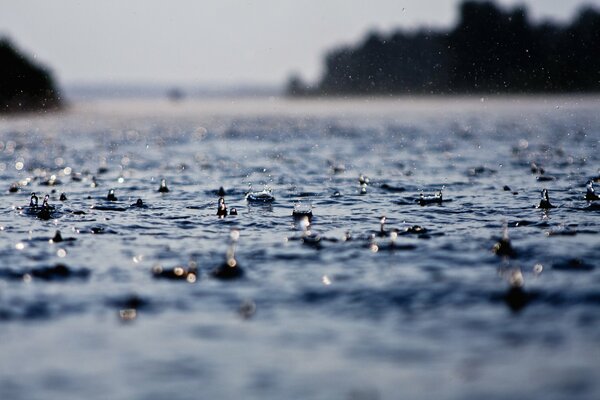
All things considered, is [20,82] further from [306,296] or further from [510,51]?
[510,51]

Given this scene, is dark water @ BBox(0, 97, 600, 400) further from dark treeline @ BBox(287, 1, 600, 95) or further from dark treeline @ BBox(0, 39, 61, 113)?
dark treeline @ BBox(287, 1, 600, 95)

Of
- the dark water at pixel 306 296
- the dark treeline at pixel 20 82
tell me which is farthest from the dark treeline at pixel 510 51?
the dark water at pixel 306 296

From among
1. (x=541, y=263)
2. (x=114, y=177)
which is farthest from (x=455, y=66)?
(x=541, y=263)

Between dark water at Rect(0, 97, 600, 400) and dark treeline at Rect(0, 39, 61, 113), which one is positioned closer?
dark water at Rect(0, 97, 600, 400)

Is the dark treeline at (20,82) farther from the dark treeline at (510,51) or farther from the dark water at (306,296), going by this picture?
the dark treeline at (510,51)

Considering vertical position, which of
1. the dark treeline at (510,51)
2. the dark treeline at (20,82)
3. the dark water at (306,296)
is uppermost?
the dark treeline at (510,51)

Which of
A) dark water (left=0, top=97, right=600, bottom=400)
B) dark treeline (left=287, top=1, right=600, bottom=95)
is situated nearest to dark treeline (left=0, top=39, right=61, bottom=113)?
dark water (left=0, top=97, right=600, bottom=400)

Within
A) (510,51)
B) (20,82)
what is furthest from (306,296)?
(510,51)
